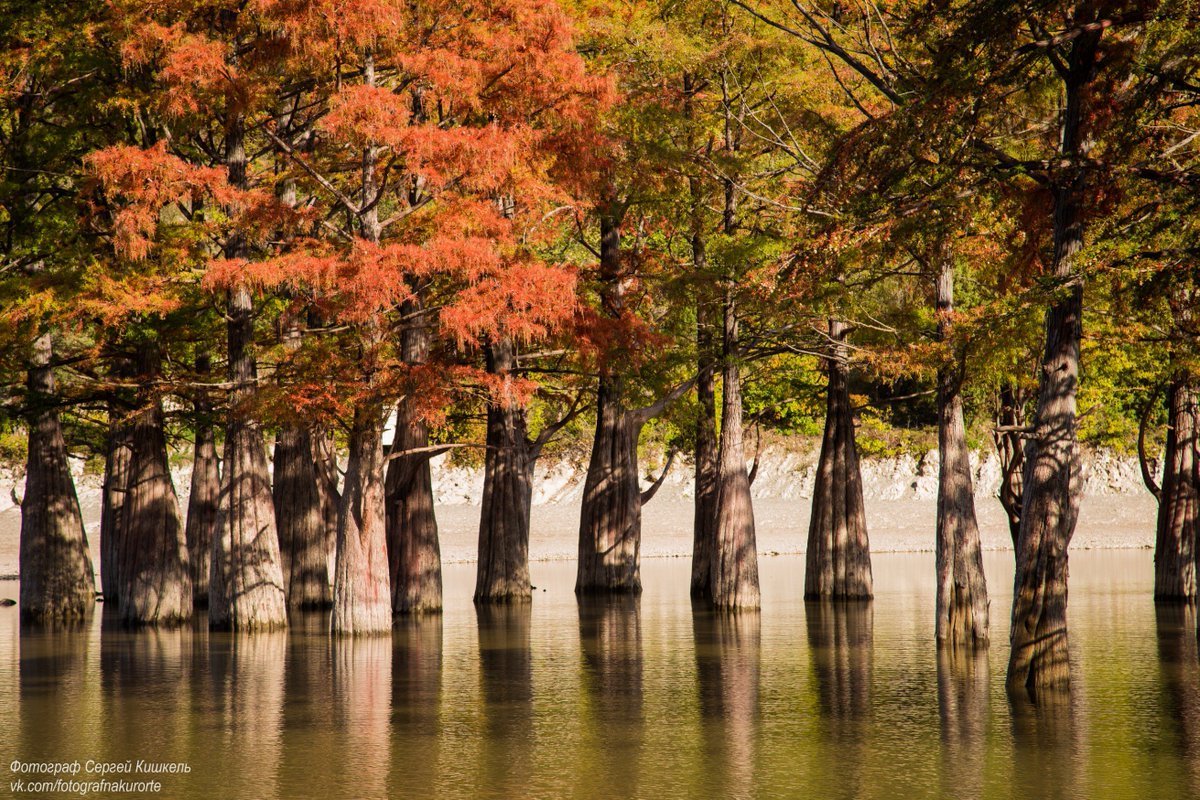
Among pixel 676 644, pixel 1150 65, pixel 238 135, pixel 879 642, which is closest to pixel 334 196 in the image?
pixel 238 135

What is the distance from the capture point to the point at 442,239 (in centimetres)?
2281

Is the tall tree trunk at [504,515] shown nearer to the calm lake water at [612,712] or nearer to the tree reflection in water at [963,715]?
the calm lake water at [612,712]

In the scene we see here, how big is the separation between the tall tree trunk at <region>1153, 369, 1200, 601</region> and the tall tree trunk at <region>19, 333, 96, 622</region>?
73.9 feet

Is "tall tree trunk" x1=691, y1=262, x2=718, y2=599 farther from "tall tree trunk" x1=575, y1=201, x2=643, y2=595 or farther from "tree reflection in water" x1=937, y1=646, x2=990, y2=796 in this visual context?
"tree reflection in water" x1=937, y1=646, x2=990, y2=796

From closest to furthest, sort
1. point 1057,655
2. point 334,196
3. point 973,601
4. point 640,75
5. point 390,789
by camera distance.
Result: point 390,789 → point 1057,655 → point 973,601 → point 334,196 → point 640,75

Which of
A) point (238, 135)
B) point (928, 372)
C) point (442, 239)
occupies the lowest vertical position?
point (928, 372)

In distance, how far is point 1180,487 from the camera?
26.8 meters

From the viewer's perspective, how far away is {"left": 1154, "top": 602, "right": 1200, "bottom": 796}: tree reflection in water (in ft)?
42.6

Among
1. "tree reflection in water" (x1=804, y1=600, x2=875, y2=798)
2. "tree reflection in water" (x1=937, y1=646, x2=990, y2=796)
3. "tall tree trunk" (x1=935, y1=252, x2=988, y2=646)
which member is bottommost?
"tree reflection in water" (x1=804, y1=600, x2=875, y2=798)

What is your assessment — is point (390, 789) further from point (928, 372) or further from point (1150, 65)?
point (928, 372)

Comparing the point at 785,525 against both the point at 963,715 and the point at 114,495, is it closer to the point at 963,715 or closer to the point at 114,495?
the point at 114,495

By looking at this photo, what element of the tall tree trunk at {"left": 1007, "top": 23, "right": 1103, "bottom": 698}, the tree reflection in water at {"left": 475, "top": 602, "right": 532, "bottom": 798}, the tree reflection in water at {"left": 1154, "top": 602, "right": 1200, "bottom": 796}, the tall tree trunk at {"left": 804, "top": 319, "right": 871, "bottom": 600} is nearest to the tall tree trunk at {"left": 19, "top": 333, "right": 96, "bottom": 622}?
the tree reflection in water at {"left": 475, "top": 602, "right": 532, "bottom": 798}

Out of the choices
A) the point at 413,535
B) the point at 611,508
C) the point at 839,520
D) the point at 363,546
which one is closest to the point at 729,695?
the point at 363,546

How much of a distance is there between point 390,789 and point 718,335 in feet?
64.9
